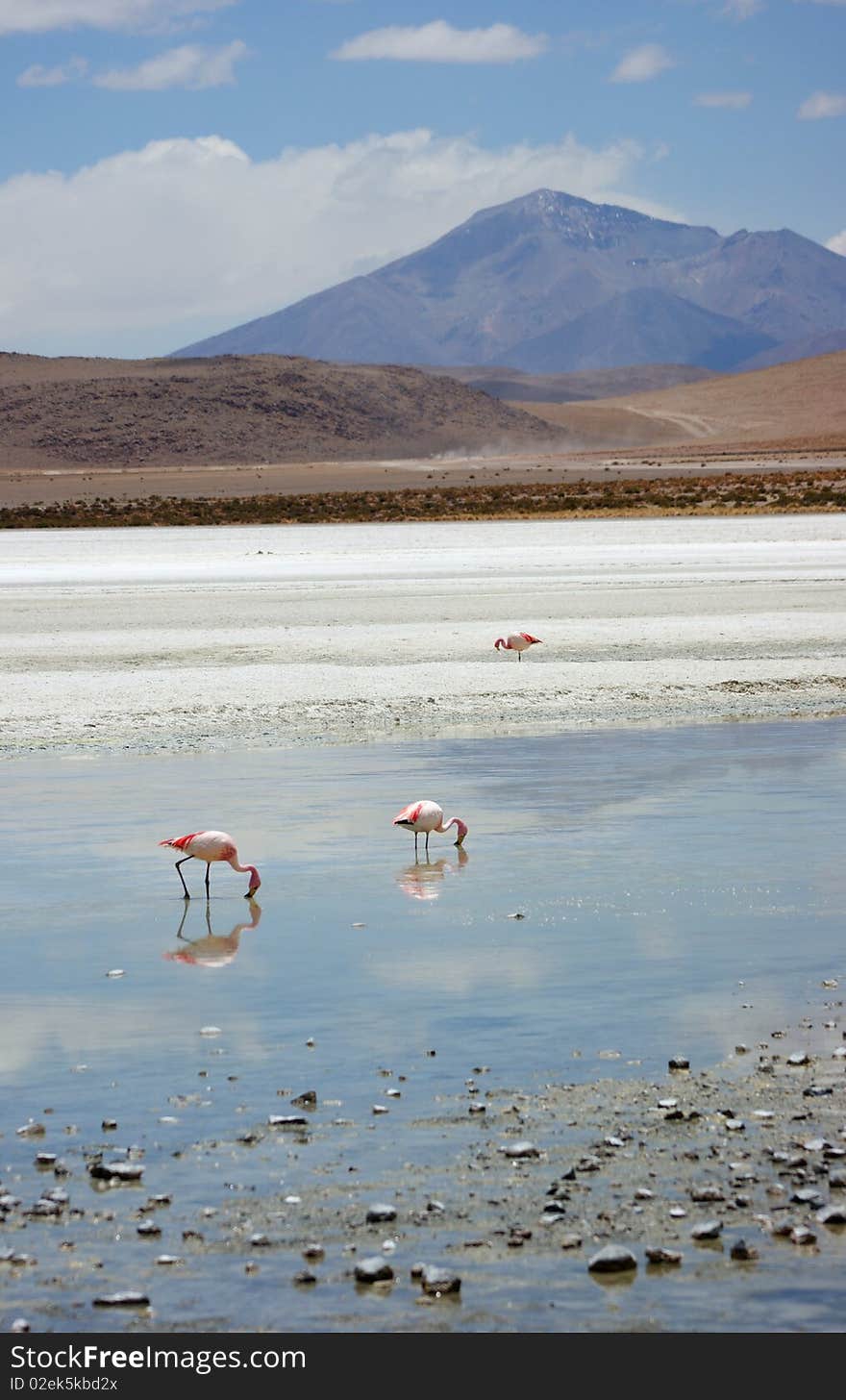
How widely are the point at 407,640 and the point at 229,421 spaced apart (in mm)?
157127

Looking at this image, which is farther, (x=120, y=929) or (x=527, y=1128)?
(x=120, y=929)

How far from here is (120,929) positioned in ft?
35.9

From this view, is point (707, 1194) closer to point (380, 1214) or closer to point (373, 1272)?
point (380, 1214)

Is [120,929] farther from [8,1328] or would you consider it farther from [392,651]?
[392,651]

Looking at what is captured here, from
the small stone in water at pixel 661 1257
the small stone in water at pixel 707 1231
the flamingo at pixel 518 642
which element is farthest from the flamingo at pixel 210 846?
the flamingo at pixel 518 642

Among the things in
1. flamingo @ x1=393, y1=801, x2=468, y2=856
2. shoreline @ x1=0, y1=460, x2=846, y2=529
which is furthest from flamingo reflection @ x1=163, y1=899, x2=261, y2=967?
shoreline @ x1=0, y1=460, x2=846, y2=529

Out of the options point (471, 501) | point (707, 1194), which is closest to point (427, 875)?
point (707, 1194)

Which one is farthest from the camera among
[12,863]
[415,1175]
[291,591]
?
[291,591]

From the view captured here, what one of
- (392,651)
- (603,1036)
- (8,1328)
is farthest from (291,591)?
(8,1328)

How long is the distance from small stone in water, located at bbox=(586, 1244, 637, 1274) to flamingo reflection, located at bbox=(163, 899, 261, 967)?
4.31 meters

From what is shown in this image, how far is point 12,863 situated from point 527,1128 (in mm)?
6166

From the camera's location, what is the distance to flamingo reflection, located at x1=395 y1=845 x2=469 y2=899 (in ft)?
38.7

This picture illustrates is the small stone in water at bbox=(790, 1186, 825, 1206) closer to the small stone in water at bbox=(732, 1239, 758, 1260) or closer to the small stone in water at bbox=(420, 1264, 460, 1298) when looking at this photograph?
the small stone in water at bbox=(732, 1239, 758, 1260)

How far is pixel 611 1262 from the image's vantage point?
6043mm
